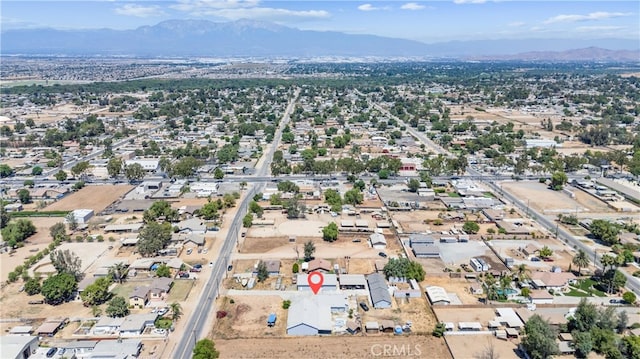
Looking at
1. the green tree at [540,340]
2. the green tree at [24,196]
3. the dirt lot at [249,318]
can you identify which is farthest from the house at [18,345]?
the green tree at [24,196]

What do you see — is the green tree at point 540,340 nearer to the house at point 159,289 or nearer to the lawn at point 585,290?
the lawn at point 585,290

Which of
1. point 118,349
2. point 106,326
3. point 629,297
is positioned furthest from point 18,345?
point 629,297

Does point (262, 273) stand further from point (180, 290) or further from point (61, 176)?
point (61, 176)

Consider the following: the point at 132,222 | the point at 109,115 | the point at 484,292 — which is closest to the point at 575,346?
the point at 484,292

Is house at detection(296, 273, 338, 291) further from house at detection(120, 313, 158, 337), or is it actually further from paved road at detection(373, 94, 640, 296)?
paved road at detection(373, 94, 640, 296)

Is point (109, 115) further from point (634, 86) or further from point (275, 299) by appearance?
point (634, 86)

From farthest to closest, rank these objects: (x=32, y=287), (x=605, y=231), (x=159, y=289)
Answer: (x=605, y=231)
(x=32, y=287)
(x=159, y=289)
